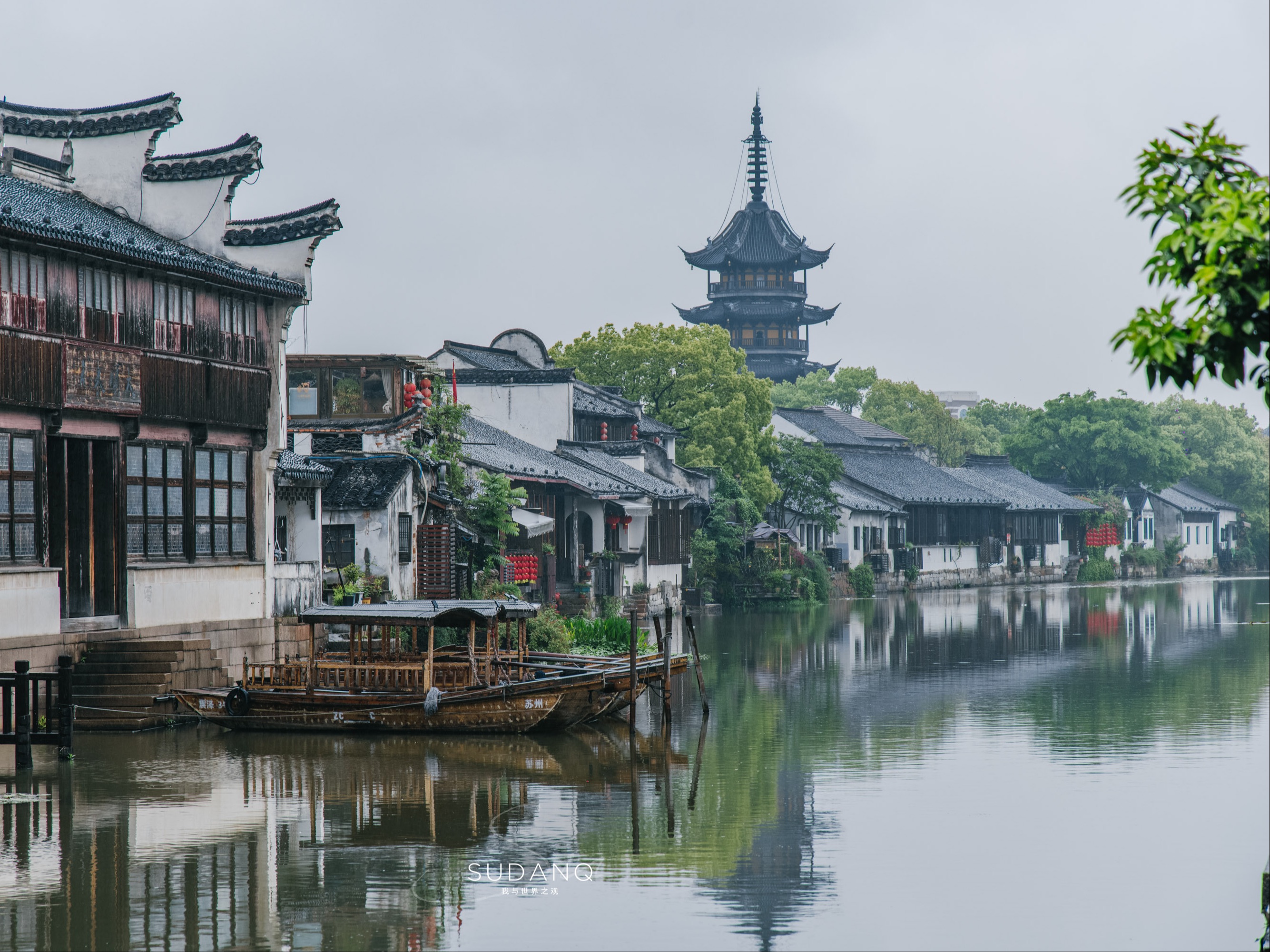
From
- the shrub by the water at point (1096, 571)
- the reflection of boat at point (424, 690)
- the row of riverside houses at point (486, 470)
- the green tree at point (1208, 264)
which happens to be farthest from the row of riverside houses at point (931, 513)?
the green tree at point (1208, 264)

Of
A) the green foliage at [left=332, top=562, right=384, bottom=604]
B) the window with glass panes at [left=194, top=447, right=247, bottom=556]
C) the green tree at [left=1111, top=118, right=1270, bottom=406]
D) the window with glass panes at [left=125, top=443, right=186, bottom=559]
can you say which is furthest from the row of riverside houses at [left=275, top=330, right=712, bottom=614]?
the green tree at [left=1111, top=118, right=1270, bottom=406]

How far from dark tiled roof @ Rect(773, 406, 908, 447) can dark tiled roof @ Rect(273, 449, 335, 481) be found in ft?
157

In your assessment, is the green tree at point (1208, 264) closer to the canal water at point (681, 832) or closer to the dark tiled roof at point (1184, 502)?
the canal water at point (681, 832)

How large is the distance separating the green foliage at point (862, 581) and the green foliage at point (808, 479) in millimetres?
3086

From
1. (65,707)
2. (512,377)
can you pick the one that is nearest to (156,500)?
(65,707)

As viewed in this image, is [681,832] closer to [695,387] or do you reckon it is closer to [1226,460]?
[695,387]

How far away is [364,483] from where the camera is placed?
116 ft

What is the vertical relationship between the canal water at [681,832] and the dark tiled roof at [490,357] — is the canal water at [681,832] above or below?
Result: below

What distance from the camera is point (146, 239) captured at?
2808 centimetres

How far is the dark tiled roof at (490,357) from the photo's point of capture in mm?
56688

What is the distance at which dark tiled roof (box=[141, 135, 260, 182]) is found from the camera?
29203mm

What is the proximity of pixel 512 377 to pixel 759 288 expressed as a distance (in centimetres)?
5440

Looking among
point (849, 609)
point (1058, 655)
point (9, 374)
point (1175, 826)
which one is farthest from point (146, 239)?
point (849, 609)

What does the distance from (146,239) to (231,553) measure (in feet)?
19.4
